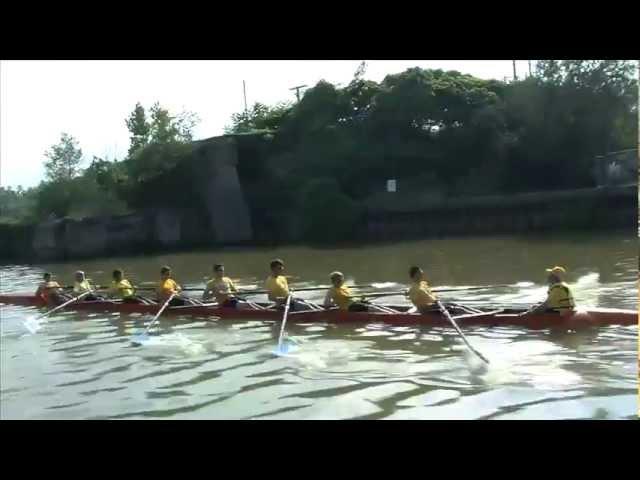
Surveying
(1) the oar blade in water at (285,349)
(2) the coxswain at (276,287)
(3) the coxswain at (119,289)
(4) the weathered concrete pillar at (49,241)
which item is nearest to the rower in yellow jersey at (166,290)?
(3) the coxswain at (119,289)

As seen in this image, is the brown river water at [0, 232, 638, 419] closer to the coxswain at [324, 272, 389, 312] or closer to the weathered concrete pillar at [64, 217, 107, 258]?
the coxswain at [324, 272, 389, 312]

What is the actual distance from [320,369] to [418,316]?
2.47m

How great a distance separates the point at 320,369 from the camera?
8.46 meters

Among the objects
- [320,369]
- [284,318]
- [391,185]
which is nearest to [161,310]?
[284,318]

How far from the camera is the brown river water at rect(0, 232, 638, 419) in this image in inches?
269

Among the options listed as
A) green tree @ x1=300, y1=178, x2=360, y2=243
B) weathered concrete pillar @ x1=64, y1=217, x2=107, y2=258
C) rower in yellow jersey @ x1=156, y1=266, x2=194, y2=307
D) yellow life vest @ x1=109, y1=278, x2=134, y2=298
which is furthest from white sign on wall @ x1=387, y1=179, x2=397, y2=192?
rower in yellow jersey @ x1=156, y1=266, x2=194, y2=307

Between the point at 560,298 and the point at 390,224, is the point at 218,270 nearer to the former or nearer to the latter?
the point at 560,298

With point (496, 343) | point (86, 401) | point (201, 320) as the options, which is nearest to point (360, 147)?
point (201, 320)

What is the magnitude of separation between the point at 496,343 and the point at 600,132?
22023 millimetres

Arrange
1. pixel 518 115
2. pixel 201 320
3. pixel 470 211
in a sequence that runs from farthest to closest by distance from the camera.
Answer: pixel 518 115 < pixel 470 211 < pixel 201 320

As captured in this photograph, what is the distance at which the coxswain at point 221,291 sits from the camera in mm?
12352

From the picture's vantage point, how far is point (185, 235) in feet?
105

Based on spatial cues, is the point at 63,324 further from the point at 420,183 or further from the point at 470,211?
the point at 420,183
